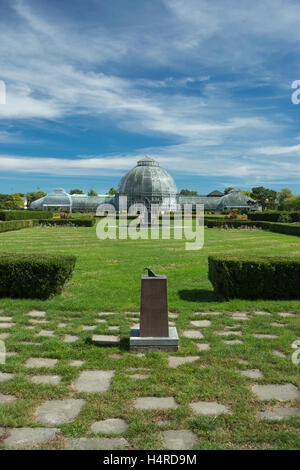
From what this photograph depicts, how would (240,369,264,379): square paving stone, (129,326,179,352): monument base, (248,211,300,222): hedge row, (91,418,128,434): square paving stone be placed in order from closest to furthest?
(91,418,128,434): square paving stone → (240,369,264,379): square paving stone → (129,326,179,352): monument base → (248,211,300,222): hedge row

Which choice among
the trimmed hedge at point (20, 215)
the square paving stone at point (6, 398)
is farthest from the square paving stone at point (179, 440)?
the trimmed hedge at point (20, 215)

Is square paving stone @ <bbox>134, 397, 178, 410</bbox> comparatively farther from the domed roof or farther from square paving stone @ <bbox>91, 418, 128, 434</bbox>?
the domed roof

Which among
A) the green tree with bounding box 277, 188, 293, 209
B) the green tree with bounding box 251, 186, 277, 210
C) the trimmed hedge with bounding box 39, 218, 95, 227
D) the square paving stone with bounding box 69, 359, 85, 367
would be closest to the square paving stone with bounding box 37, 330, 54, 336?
the square paving stone with bounding box 69, 359, 85, 367

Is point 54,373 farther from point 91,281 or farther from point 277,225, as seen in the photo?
point 277,225

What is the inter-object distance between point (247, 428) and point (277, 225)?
30.1 meters

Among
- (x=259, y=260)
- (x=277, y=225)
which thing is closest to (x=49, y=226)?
(x=277, y=225)

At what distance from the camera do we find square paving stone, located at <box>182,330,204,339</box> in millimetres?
5550

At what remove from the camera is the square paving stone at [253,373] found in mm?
4148

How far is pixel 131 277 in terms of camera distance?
33.1ft

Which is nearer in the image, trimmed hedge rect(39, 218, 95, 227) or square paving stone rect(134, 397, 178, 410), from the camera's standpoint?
square paving stone rect(134, 397, 178, 410)

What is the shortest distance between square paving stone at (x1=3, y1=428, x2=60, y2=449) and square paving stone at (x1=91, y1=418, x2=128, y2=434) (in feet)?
1.17

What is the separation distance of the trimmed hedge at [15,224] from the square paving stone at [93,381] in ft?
87.8

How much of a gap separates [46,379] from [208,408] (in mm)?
1970

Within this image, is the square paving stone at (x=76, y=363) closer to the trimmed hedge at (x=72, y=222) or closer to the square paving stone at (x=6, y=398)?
the square paving stone at (x=6, y=398)
